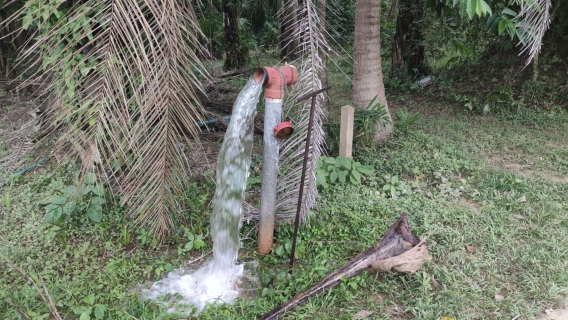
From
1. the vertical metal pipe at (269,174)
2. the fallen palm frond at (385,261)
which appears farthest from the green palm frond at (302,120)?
the fallen palm frond at (385,261)

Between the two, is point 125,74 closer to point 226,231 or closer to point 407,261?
point 226,231

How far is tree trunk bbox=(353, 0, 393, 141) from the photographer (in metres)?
3.99

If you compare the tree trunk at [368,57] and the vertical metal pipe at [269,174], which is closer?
the vertical metal pipe at [269,174]

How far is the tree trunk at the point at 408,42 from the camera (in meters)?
6.77

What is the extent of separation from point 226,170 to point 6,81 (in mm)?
5189

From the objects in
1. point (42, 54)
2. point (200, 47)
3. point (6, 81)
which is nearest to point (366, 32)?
point (200, 47)

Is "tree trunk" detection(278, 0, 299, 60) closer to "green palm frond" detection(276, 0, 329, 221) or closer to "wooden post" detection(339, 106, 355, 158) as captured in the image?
"green palm frond" detection(276, 0, 329, 221)

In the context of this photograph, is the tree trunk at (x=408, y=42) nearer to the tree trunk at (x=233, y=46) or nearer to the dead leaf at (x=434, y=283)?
the tree trunk at (x=233, y=46)

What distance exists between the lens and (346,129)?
356 centimetres

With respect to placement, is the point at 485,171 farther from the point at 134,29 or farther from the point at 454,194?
the point at 134,29

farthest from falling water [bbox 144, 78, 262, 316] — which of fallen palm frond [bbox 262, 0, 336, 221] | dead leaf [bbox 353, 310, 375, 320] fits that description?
dead leaf [bbox 353, 310, 375, 320]

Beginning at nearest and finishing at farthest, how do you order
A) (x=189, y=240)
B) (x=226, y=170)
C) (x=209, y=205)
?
(x=226, y=170) < (x=189, y=240) < (x=209, y=205)

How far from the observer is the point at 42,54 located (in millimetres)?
2297

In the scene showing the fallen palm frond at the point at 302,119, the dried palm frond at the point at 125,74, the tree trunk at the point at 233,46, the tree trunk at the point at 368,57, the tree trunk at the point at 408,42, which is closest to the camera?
the dried palm frond at the point at 125,74
